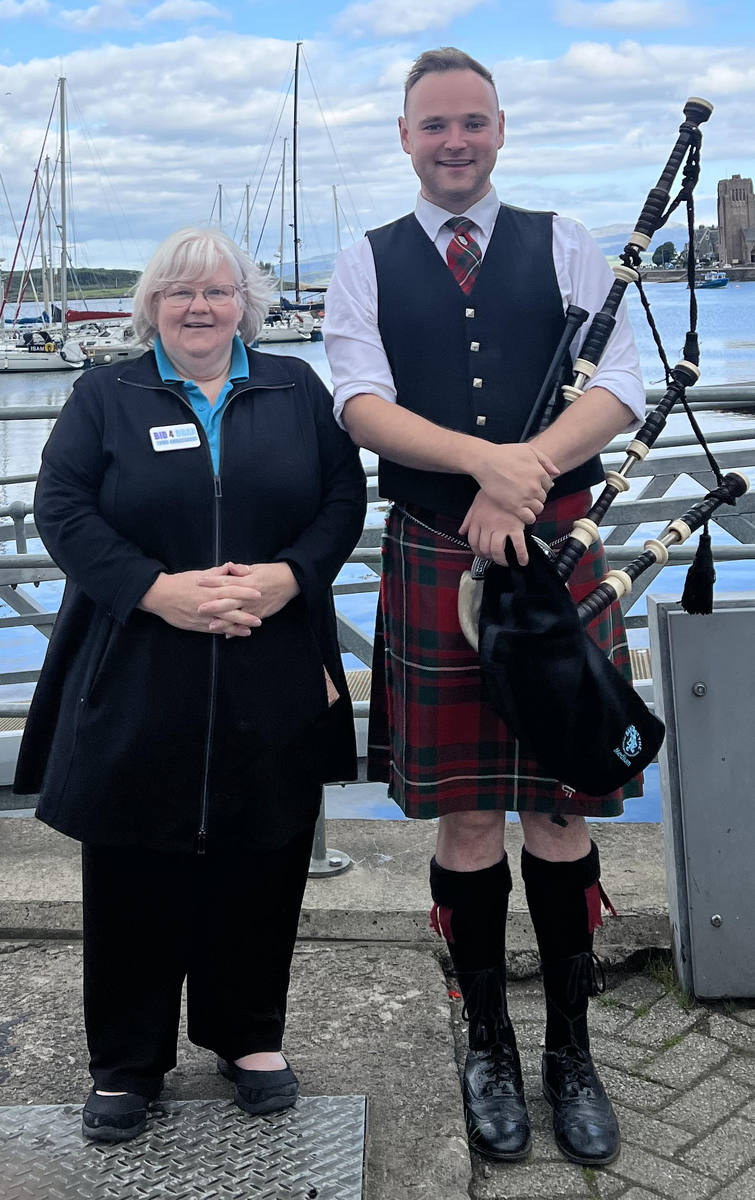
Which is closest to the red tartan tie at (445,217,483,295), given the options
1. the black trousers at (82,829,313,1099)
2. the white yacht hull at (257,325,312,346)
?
the black trousers at (82,829,313,1099)

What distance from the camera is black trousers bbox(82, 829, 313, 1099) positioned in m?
1.88

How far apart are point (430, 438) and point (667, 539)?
45cm

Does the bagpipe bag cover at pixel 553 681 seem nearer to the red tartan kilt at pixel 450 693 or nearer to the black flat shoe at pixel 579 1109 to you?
the red tartan kilt at pixel 450 693

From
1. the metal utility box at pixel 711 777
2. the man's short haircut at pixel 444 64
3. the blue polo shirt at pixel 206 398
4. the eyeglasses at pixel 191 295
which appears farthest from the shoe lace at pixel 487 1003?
the man's short haircut at pixel 444 64

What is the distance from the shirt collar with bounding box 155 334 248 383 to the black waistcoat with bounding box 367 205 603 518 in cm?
22

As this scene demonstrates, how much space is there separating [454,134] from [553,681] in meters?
0.86

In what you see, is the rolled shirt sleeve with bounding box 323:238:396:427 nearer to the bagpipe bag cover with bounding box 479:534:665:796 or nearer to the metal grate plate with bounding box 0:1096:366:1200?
the bagpipe bag cover with bounding box 479:534:665:796

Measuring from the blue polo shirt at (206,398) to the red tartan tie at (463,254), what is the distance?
14.4 inches

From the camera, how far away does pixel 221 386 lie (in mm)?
1856

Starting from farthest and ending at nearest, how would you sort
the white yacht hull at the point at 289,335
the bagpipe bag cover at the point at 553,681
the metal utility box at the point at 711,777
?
the white yacht hull at the point at 289,335 < the metal utility box at the point at 711,777 < the bagpipe bag cover at the point at 553,681

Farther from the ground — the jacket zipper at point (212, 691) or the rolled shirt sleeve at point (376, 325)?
the rolled shirt sleeve at point (376, 325)

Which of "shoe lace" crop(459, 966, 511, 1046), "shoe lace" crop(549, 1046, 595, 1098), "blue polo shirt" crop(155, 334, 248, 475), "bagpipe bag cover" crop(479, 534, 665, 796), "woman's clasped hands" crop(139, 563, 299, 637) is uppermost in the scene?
"blue polo shirt" crop(155, 334, 248, 475)

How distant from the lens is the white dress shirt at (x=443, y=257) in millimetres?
1840

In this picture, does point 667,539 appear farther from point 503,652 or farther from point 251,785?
point 251,785
